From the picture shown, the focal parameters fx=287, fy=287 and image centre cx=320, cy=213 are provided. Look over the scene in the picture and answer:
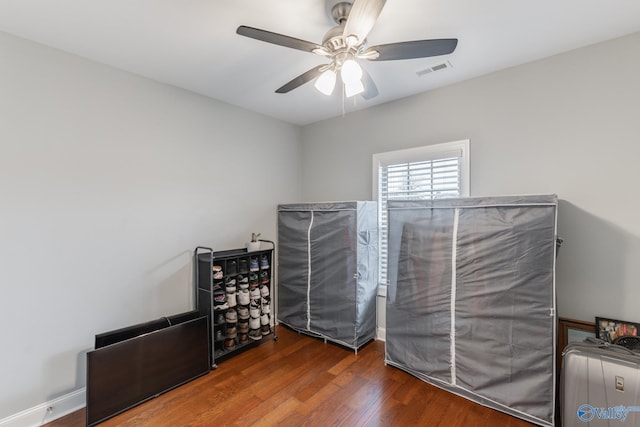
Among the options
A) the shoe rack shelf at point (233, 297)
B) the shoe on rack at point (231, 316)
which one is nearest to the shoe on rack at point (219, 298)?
the shoe rack shelf at point (233, 297)

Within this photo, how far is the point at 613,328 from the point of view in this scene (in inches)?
77.9

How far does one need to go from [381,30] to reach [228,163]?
2007 millimetres

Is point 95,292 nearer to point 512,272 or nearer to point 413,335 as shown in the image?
point 413,335

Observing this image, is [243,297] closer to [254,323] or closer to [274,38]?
[254,323]

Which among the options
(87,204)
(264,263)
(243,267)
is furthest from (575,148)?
(87,204)

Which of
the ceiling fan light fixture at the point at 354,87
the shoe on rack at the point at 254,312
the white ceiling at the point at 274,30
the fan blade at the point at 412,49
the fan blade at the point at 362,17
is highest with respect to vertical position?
the white ceiling at the point at 274,30

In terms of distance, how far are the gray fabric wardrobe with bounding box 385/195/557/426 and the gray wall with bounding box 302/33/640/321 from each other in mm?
481

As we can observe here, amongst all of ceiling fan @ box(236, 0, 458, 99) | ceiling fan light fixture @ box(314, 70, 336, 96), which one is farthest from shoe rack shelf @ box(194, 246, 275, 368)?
ceiling fan @ box(236, 0, 458, 99)

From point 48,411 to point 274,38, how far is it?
288cm

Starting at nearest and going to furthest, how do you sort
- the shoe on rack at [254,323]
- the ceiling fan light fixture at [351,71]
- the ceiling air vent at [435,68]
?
the ceiling fan light fixture at [351,71], the ceiling air vent at [435,68], the shoe on rack at [254,323]

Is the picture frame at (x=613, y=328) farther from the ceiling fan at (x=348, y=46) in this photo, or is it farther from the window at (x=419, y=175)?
the ceiling fan at (x=348, y=46)

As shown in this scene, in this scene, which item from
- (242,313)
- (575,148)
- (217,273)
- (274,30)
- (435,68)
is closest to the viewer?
(274,30)

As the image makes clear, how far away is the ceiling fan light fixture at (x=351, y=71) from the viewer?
62.9 inches

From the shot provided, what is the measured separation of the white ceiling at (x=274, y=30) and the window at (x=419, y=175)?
0.68m
